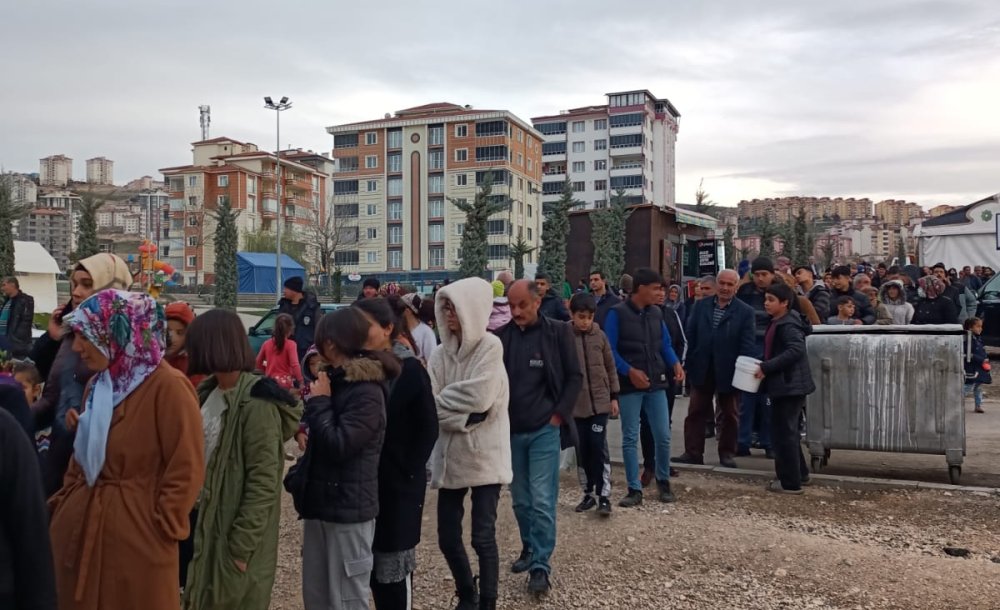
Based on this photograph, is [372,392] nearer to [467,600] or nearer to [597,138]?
[467,600]

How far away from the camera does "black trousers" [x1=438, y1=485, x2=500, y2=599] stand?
4.34 metres

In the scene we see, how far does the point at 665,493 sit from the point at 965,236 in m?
25.2

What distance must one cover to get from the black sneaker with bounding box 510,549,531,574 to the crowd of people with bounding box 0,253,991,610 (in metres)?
0.01

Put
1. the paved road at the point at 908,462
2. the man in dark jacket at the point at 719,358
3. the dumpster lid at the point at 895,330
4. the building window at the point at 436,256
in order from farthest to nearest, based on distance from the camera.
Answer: the building window at the point at 436,256 < the man in dark jacket at the point at 719,358 < the paved road at the point at 908,462 < the dumpster lid at the point at 895,330

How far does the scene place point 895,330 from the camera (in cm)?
765

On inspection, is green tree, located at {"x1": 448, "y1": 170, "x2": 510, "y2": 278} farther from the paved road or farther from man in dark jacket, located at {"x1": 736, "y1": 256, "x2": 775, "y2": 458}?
man in dark jacket, located at {"x1": 736, "y1": 256, "x2": 775, "y2": 458}

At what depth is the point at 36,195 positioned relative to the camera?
483 feet

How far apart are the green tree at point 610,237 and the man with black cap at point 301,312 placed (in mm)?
23262

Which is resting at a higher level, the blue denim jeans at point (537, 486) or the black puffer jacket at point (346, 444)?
the black puffer jacket at point (346, 444)

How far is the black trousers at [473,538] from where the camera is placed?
434cm

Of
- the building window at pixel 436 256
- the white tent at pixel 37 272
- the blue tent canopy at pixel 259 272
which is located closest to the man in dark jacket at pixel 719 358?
the white tent at pixel 37 272

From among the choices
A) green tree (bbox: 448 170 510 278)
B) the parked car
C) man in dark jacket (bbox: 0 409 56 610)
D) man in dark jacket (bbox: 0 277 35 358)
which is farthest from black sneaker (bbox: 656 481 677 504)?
green tree (bbox: 448 170 510 278)

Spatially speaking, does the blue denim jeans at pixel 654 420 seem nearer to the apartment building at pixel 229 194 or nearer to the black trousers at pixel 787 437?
the black trousers at pixel 787 437

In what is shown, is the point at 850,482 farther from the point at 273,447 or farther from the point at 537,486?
the point at 273,447
